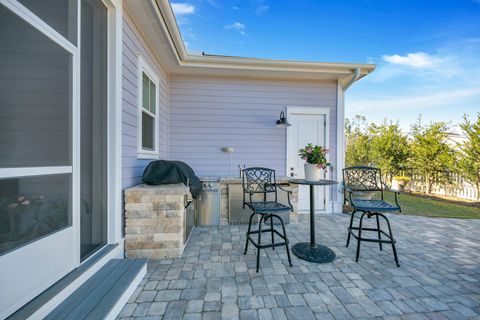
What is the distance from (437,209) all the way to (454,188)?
2.31 metres

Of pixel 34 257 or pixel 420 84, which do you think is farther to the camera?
pixel 420 84

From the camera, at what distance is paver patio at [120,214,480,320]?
64.9 inches

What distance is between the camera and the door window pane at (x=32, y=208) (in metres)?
1.38

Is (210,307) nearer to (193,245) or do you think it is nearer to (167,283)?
(167,283)

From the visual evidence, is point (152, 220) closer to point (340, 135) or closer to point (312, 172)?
point (312, 172)

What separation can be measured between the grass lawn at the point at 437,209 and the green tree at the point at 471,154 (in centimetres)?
82

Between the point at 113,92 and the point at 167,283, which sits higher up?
the point at 113,92

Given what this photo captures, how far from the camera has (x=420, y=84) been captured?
8.16 metres

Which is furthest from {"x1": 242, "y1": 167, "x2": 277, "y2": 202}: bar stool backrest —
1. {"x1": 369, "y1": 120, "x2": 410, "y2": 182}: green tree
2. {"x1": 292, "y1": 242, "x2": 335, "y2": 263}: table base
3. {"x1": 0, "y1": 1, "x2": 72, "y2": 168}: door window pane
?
{"x1": 369, "y1": 120, "x2": 410, "y2": 182}: green tree

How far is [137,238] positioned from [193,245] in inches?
31.5

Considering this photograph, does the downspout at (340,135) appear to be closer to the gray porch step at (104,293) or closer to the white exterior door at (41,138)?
the gray porch step at (104,293)

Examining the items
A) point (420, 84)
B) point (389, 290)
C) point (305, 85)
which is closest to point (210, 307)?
point (389, 290)

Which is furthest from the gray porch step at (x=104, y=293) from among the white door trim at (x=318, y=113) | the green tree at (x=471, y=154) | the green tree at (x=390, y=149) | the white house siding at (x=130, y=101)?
the green tree at (x=390, y=149)

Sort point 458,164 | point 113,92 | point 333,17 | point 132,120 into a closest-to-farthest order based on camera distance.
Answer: point 113,92 < point 132,120 < point 333,17 < point 458,164
